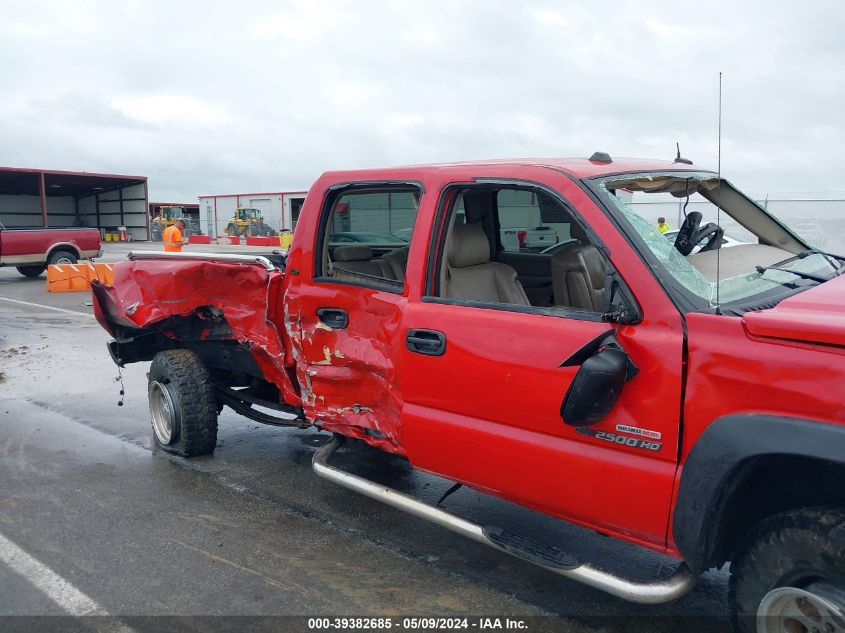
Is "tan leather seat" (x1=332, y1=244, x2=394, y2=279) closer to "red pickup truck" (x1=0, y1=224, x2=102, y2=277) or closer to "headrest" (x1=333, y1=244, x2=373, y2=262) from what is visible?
"headrest" (x1=333, y1=244, x2=373, y2=262)

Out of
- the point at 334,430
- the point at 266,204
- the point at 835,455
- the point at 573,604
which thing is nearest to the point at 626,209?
the point at 835,455

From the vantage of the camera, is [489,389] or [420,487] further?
[420,487]

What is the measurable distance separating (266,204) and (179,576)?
139 ft

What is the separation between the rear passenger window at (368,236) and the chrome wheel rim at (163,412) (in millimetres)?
1835

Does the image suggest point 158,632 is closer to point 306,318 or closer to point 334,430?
point 334,430

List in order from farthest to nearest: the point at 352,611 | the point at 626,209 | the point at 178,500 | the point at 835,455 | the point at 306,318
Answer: the point at 178,500
the point at 306,318
the point at 352,611
the point at 626,209
the point at 835,455

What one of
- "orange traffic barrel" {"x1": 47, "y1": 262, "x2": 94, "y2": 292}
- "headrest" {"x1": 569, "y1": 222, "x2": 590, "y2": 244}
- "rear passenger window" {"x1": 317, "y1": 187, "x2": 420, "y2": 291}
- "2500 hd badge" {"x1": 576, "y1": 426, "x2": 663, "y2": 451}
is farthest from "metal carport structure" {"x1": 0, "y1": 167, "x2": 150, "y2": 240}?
"2500 hd badge" {"x1": 576, "y1": 426, "x2": 663, "y2": 451}

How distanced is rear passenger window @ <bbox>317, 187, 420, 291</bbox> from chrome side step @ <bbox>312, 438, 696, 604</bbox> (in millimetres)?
1067

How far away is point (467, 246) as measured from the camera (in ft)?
12.8

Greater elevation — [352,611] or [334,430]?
[334,430]

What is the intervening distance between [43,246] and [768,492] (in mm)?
20023

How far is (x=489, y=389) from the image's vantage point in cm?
317

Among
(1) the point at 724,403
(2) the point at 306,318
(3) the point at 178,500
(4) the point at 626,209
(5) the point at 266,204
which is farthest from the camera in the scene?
(5) the point at 266,204

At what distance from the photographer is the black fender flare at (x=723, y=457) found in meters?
2.27
